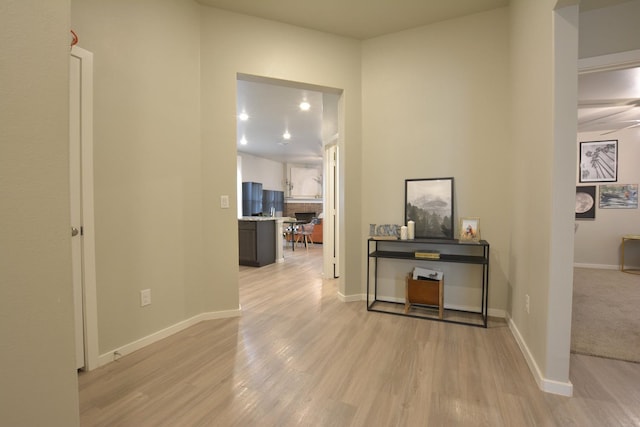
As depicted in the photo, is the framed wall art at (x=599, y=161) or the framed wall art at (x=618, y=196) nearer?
the framed wall art at (x=618, y=196)

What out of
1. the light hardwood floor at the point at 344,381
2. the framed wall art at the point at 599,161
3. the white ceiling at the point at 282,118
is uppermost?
the white ceiling at the point at 282,118

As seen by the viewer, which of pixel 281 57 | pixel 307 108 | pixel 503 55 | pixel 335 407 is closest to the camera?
pixel 335 407

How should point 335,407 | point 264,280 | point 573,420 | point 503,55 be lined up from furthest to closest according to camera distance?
point 264,280
point 503,55
point 335,407
point 573,420

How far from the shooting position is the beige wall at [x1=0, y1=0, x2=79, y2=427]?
71 cm

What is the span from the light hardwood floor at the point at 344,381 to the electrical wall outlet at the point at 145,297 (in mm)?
347

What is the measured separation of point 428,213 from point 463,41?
1.75 m

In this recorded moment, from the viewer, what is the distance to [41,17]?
76 centimetres

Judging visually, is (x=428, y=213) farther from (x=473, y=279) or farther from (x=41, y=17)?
(x=41, y=17)

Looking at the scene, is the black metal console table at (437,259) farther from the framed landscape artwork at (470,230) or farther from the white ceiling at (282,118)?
the white ceiling at (282,118)

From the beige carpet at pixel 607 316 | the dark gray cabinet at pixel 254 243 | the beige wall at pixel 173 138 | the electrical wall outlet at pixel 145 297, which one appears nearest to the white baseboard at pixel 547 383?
the beige carpet at pixel 607 316

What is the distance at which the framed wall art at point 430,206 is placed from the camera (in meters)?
2.99

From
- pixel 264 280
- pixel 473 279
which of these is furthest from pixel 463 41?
pixel 264 280

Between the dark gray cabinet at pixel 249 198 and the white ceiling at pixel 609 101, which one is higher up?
the white ceiling at pixel 609 101

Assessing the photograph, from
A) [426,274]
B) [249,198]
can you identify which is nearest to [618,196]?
[426,274]
